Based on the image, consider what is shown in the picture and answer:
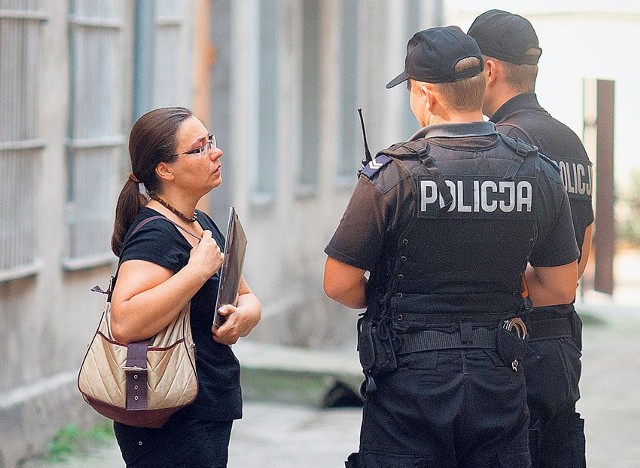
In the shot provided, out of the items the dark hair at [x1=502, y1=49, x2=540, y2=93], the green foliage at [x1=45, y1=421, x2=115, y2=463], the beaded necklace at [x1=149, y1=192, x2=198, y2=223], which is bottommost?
the green foliage at [x1=45, y1=421, x2=115, y2=463]

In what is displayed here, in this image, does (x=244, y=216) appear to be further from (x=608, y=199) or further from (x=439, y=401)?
(x=439, y=401)

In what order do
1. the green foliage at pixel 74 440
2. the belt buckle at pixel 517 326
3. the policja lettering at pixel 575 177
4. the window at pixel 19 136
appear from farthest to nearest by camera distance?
the green foliage at pixel 74 440 < the window at pixel 19 136 < the policja lettering at pixel 575 177 < the belt buckle at pixel 517 326

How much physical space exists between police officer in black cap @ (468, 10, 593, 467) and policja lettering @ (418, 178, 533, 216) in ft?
2.00

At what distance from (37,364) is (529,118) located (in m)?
3.73

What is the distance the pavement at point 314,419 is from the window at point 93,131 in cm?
123

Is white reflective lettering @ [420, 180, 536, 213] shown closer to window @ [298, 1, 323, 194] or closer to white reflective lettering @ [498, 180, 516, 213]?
white reflective lettering @ [498, 180, 516, 213]

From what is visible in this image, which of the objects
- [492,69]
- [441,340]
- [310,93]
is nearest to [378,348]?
[441,340]

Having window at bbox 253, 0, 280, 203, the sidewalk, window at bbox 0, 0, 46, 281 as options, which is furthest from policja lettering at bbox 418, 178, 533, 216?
window at bbox 253, 0, 280, 203

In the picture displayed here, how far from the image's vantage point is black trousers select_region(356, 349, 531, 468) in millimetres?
3779

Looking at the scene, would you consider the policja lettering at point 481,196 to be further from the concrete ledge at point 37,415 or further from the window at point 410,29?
the window at point 410,29

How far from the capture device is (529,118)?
14.8 feet

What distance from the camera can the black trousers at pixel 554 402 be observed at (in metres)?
4.41

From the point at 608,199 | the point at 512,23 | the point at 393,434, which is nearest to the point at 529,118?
the point at 512,23

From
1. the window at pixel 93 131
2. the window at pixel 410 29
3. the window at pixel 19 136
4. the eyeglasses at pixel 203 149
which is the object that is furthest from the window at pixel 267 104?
the eyeglasses at pixel 203 149
